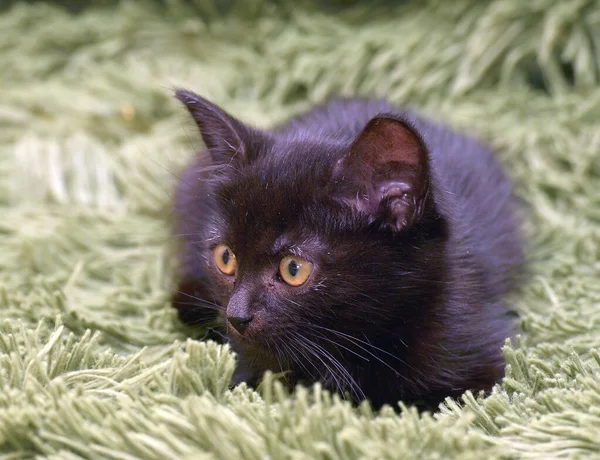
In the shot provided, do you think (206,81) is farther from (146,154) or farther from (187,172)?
(187,172)

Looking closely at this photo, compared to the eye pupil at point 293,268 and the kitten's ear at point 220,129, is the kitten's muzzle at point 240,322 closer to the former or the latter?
the eye pupil at point 293,268

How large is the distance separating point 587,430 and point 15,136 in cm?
168

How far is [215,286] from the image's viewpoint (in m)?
1.26

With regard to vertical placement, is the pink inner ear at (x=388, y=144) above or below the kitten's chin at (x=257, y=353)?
above

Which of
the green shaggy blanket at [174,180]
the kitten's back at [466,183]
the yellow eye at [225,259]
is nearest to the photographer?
the green shaggy blanket at [174,180]

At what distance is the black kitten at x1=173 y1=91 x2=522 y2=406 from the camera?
1105mm

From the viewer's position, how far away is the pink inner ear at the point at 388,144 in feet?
3.44

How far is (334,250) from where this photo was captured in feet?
3.67

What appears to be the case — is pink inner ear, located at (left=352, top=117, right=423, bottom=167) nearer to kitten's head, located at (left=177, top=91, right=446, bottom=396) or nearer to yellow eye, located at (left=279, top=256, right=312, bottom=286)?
kitten's head, located at (left=177, top=91, right=446, bottom=396)

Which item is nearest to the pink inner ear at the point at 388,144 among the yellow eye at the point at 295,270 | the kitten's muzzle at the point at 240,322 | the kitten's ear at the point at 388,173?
the kitten's ear at the point at 388,173

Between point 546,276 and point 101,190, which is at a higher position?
point 546,276

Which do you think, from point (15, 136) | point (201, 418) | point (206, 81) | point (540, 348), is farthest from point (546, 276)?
point (15, 136)

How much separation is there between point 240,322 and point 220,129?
355mm

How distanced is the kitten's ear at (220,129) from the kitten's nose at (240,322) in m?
0.28
